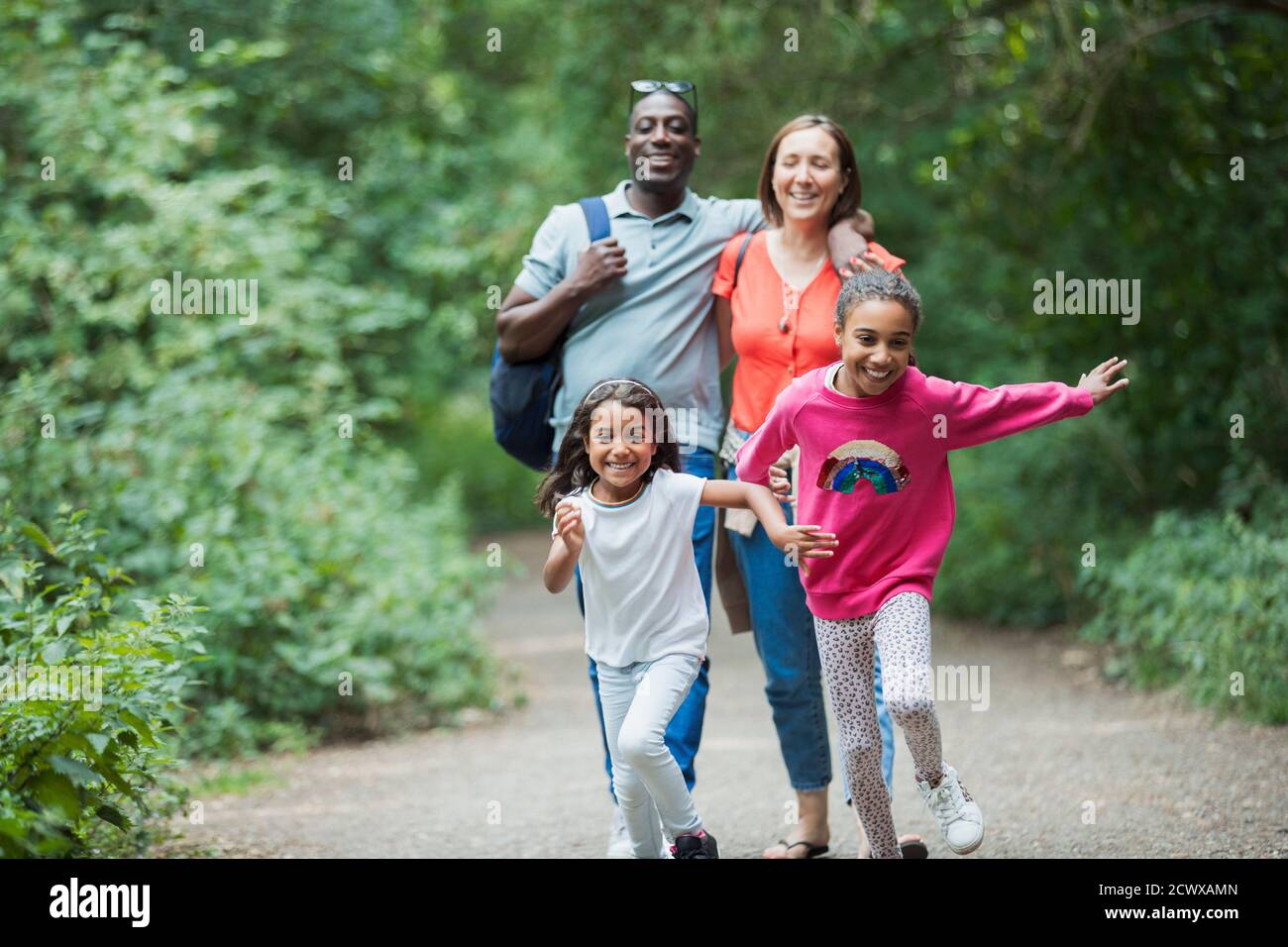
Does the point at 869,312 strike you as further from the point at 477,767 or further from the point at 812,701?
the point at 477,767

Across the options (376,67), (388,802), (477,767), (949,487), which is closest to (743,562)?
(949,487)

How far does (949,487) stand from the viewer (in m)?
4.12

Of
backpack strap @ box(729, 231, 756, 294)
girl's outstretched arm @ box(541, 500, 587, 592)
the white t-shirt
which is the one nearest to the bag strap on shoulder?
backpack strap @ box(729, 231, 756, 294)

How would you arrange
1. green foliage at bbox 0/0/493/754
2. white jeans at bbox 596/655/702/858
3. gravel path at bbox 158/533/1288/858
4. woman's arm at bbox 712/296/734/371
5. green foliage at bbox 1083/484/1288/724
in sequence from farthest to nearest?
green foliage at bbox 0/0/493/754
green foliage at bbox 1083/484/1288/724
gravel path at bbox 158/533/1288/858
woman's arm at bbox 712/296/734/371
white jeans at bbox 596/655/702/858

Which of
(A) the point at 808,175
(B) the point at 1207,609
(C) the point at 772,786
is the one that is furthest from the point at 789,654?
(B) the point at 1207,609

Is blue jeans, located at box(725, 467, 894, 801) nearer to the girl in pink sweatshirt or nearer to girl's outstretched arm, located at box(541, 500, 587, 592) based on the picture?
the girl in pink sweatshirt

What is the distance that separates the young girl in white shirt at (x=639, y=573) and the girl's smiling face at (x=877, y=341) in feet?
1.51

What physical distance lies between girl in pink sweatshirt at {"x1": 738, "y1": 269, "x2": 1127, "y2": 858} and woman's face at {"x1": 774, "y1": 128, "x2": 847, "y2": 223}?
23.8 inches

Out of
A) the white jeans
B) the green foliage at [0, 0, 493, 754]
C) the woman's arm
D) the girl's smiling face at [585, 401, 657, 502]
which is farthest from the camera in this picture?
the green foliage at [0, 0, 493, 754]

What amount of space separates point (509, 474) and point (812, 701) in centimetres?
1874

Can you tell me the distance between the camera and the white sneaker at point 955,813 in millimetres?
3900

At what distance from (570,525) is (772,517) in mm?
563

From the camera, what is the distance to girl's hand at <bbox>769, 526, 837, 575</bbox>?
12.9 feet

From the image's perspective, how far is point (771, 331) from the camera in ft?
14.8
